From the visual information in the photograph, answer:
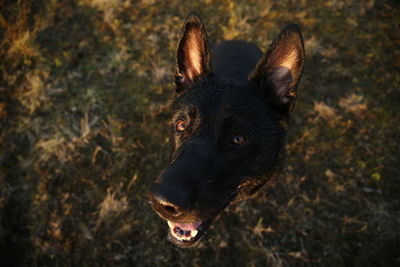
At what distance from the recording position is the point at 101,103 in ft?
13.0

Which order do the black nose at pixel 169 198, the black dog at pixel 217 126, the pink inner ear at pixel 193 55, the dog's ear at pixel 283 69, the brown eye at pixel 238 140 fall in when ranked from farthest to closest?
the pink inner ear at pixel 193 55 < the brown eye at pixel 238 140 < the dog's ear at pixel 283 69 < the black dog at pixel 217 126 < the black nose at pixel 169 198

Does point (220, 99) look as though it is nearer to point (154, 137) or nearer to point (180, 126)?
point (180, 126)

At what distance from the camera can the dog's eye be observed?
2209 mm

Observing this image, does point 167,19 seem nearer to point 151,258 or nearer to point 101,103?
point 101,103

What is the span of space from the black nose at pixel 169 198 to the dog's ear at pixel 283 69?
119 cm

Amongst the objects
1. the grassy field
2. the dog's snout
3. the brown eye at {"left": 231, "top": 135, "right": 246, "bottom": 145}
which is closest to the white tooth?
the dog's snout

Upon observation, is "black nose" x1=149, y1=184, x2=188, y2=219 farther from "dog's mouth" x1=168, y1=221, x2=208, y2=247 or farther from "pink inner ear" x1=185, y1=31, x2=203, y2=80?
"pink inner ear" x1=185, y1=31, x2=203, y2=80

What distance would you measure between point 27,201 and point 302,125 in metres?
3.90

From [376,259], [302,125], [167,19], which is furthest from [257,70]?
[167,19]

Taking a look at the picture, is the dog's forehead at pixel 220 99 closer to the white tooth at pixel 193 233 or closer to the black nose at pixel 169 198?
the black nose at pixel 169 198

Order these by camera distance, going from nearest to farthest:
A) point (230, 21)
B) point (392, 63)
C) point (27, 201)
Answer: point (27, 201), point (392, 63), point (230, 21)

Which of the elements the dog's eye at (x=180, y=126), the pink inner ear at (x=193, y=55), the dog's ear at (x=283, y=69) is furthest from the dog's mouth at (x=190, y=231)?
the pink inner ear at (x=193, y=55)

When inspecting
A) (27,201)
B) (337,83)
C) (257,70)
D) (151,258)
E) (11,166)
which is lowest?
(151,258)

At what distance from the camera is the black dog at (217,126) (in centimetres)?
179
